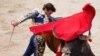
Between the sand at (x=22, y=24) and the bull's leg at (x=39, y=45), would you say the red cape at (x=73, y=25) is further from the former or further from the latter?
the sand at (x=22, y=24)

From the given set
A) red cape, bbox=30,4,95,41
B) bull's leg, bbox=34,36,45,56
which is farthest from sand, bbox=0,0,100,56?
red cape, bbox=30,4,95,41

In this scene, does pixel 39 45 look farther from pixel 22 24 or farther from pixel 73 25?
pixel 22 24

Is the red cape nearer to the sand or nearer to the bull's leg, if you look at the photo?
the bull's leg

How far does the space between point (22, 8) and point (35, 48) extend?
510 cm

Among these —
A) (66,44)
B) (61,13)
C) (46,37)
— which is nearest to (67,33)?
(66,44)

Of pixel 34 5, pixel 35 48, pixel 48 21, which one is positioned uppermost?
pixel 48 21

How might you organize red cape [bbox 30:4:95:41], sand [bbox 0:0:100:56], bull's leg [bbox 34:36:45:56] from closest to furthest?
red cape [bbox 30:4:95:41], bull's leg [bbox 34:36:45:56], sand [bbox 0:0:100:56]

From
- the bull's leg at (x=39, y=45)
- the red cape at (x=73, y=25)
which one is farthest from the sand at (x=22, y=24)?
the red cape at (x=73, y=25)

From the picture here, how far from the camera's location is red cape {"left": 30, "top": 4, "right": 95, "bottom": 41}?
18.1 ft

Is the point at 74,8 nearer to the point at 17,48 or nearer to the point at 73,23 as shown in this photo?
the point at 17,48

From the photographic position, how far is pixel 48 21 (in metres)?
6.25

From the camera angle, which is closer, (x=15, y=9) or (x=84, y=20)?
(x=84, y=20)

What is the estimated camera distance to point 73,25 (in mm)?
5691

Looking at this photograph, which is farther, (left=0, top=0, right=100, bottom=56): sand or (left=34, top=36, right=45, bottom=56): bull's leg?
(left=0, top=0, right=100, bottom=56): sand
